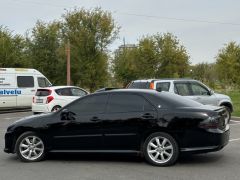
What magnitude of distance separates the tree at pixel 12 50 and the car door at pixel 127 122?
81.4ft

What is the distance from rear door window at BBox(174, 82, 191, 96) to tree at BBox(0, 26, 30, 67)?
19.4 metres

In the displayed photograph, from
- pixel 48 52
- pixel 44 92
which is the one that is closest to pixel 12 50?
pixel 48 52

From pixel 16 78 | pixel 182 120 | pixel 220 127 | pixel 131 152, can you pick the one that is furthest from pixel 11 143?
pixel 16 78

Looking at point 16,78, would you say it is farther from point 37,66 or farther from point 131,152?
point 131,152

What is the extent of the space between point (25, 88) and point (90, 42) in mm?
11267

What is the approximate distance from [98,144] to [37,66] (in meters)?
26.8

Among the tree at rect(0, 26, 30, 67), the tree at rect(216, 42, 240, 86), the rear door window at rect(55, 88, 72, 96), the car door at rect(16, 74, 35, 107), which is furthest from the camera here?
the tree at rect(216, 42, 240, 86)

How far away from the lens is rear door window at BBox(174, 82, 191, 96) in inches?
611

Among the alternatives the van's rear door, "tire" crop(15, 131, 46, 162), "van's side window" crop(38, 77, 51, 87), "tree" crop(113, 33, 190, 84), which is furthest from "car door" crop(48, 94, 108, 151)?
"tree" crop(113, 33, 190, 84)

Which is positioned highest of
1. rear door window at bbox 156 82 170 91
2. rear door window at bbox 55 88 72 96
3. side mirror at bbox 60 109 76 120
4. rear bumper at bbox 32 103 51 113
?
rear door window at bbox 156 82 170 91

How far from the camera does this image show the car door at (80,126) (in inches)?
345

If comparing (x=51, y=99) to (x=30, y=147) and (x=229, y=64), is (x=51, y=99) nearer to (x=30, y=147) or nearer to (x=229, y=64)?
(x=30, y=147)

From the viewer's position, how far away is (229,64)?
4831 cm

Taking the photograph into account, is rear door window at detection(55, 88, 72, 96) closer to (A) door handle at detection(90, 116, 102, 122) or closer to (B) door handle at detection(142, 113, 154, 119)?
(A) door handle at detection(90, 116, 102, 122)
